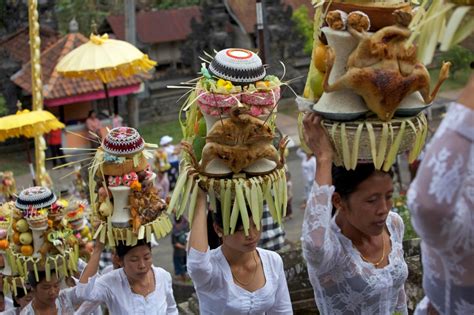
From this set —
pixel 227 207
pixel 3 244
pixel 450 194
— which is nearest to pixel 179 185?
pixel 227 207

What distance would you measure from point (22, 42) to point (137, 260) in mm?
13409

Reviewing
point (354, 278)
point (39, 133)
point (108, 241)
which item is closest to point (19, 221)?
point (108, 241)

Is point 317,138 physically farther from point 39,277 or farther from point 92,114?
point 92,114

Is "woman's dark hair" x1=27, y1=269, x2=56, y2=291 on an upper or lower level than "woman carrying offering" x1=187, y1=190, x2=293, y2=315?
lower

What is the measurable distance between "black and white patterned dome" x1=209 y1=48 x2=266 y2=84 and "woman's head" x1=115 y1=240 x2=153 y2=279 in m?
1.30

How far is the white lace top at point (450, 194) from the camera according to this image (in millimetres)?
1951

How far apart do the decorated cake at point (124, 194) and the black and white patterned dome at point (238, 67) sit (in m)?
1.06

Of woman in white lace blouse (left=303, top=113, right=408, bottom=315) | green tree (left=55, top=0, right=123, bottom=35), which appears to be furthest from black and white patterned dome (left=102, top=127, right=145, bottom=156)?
green tree (left=55, top=0, right=123, bottom=35)

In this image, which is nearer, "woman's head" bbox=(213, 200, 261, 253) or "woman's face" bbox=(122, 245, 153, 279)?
"woman's head" bbox=(213, 200, 261, 253)

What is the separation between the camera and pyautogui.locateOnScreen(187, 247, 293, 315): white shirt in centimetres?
375

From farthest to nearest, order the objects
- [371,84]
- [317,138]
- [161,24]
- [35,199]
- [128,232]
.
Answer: [161,24] < [35,199] < [128,232] < [317,138] < [371,84]

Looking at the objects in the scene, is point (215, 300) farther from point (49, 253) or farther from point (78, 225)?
point (78, 225)

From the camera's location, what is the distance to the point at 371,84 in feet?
10.0

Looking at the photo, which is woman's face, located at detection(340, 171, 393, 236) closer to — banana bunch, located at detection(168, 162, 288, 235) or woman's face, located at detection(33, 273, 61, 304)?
banana bunch, located at detection(168, 162, 288, 235)
